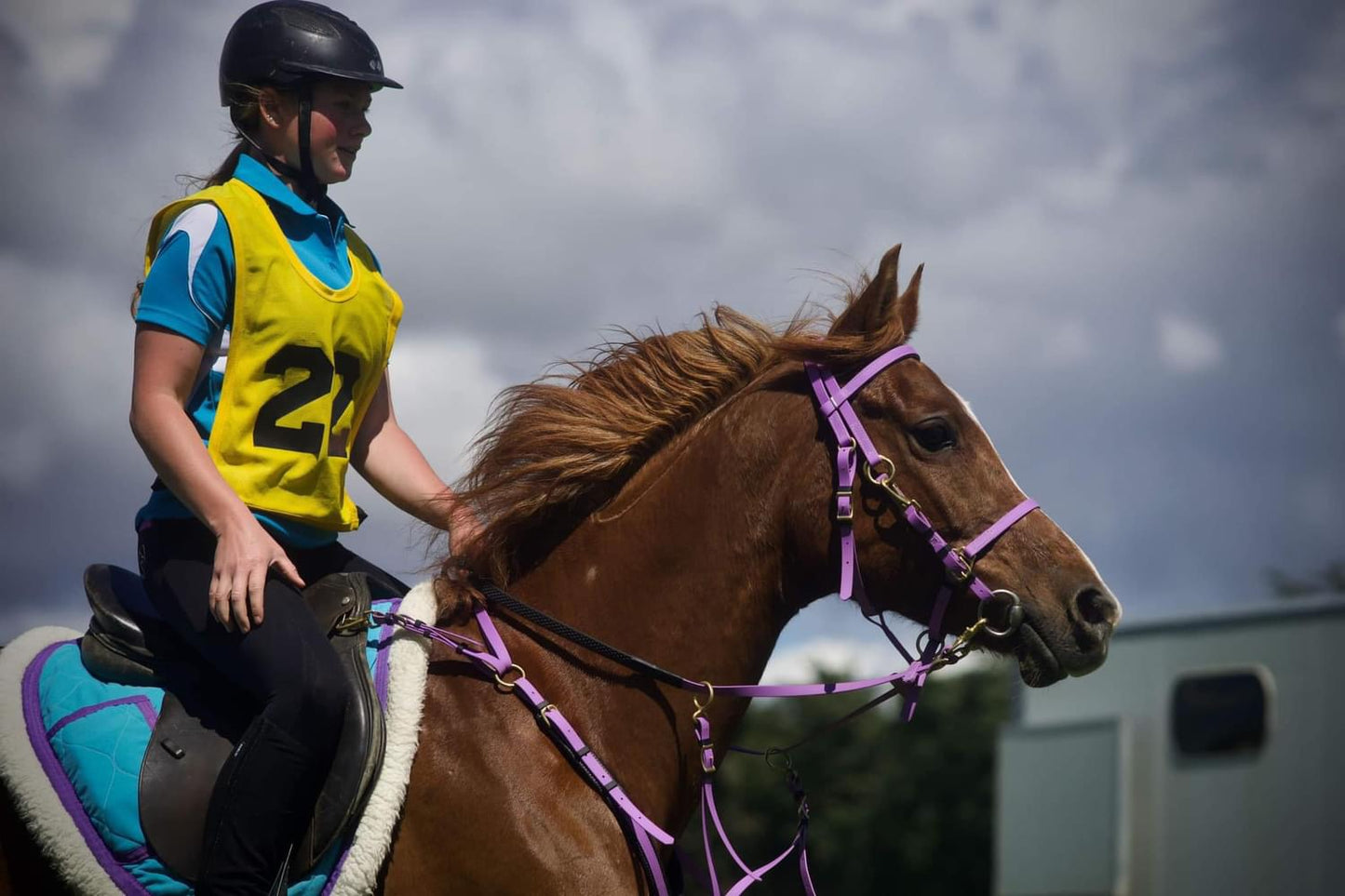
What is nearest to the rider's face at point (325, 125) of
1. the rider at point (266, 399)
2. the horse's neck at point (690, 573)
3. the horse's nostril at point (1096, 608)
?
the rider at point (266, 399)

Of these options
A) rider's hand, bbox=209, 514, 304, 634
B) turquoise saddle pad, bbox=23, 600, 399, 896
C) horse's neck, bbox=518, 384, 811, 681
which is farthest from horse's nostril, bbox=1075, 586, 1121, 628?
rider's hand, bbox=209, 514, 304, 634

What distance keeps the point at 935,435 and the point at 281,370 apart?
6.43 feet

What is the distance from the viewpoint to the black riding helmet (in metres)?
4.12

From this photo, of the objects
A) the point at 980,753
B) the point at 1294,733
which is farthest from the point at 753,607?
the point at 980,753

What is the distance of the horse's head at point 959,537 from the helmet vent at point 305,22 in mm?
1846

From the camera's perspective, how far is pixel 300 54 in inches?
162

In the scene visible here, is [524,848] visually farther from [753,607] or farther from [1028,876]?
[1028,876]

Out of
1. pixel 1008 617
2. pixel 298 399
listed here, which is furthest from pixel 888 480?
pixel 298 399

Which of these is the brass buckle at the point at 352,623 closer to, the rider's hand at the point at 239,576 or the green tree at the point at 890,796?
the rider's hand at the point at 239,576

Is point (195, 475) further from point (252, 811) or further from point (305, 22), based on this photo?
point (305, 22)

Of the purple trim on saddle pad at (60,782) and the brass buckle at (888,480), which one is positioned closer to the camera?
the purple trim on saddle pad at (60,782)

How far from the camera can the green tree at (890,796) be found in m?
41.2

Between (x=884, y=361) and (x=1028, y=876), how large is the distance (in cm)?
953

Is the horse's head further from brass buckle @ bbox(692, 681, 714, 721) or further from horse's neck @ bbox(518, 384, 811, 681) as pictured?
brass buckle @ bbox(692, 681, 714, 721)
